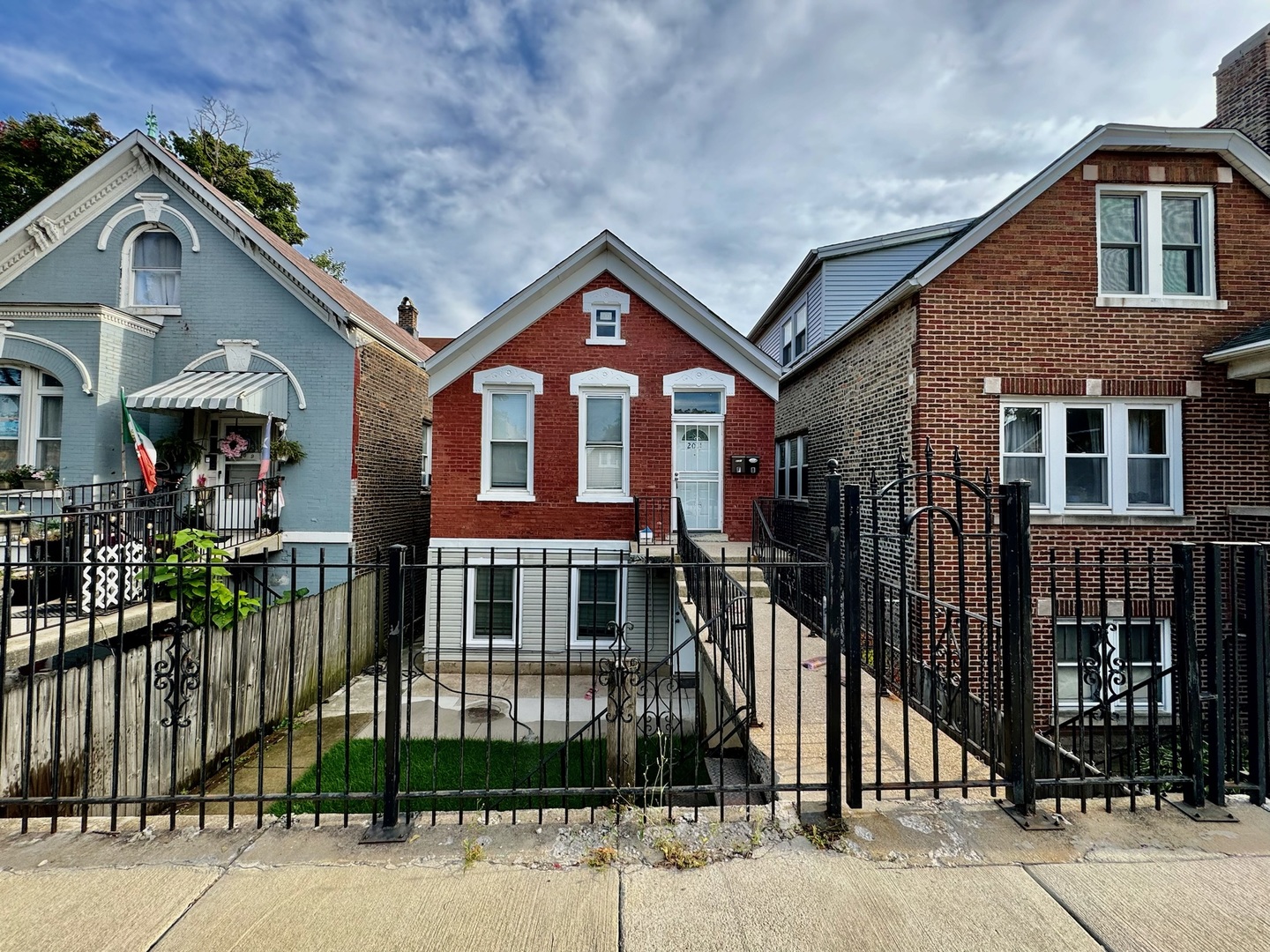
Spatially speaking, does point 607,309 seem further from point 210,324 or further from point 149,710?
point 149,710

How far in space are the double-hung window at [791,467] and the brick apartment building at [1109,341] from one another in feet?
16.6

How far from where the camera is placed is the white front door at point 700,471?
460 inches

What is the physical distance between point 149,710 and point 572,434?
27.9 feet

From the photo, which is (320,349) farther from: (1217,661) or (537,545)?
(1217,661)

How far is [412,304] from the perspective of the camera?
64.5 feet

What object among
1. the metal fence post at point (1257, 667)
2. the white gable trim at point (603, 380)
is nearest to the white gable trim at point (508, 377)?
the white gable trim at point (603, 380)

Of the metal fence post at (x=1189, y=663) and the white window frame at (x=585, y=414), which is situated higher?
the white window frame at (x=585, y=414)

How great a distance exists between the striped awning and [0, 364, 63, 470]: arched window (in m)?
1.44

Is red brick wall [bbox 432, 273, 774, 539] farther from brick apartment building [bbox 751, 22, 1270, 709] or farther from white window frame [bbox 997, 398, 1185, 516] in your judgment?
white window frame [bbox 997, 398, 1185, 516]

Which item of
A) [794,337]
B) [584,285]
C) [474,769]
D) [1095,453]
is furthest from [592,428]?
[1095,453]

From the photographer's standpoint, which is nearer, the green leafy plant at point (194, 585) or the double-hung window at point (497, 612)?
the green leafy plant at point (194, 585)

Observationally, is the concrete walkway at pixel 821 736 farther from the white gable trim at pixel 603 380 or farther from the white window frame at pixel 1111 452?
the white gable trim at pixel 603 380

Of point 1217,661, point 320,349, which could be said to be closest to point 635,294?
point 320,349

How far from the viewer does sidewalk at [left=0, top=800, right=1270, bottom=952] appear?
8.67 ft
